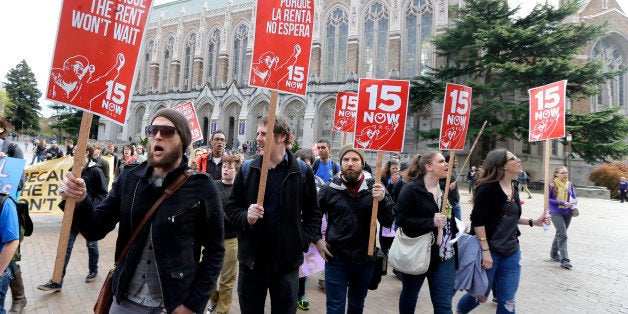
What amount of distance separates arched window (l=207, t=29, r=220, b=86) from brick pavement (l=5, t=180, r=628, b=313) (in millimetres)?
31357

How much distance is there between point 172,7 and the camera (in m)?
44.6

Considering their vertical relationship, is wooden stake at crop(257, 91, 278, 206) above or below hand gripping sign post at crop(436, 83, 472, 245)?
below

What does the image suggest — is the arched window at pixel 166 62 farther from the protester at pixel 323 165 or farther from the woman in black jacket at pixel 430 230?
the woman in black jacket at pixel 430 230

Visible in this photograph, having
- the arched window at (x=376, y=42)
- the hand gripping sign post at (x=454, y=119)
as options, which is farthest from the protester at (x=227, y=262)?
the arched window at (x=376, y=42)

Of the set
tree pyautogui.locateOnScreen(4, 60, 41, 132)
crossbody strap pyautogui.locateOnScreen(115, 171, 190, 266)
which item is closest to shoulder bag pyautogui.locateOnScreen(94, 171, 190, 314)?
crossbody strap pyautogui.locateOnScreen(115, 171, 190, 266)

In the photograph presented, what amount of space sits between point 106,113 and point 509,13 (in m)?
26.4

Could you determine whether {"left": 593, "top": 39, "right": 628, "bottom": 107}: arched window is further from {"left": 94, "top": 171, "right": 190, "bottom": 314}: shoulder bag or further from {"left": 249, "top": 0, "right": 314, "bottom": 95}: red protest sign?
{"left": 94, "top": 171, "right": 190, "bottom": 314}: shoulder bag

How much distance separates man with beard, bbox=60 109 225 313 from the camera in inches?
72.0

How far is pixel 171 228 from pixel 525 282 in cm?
583

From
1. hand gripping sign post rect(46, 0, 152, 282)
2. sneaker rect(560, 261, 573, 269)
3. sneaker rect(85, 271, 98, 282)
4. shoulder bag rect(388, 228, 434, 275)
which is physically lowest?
sneaker rect(85, 271, 98, 282)

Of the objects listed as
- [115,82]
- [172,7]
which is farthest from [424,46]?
[172,7]

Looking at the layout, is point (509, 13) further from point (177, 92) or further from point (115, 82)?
point (177, 92)

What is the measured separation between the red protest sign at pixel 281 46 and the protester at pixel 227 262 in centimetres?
132

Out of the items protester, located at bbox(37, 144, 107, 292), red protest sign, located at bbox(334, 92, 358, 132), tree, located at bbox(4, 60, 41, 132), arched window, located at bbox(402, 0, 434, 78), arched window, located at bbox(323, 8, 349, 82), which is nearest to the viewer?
protester, located at bbox(37, 144, 107, 292)
